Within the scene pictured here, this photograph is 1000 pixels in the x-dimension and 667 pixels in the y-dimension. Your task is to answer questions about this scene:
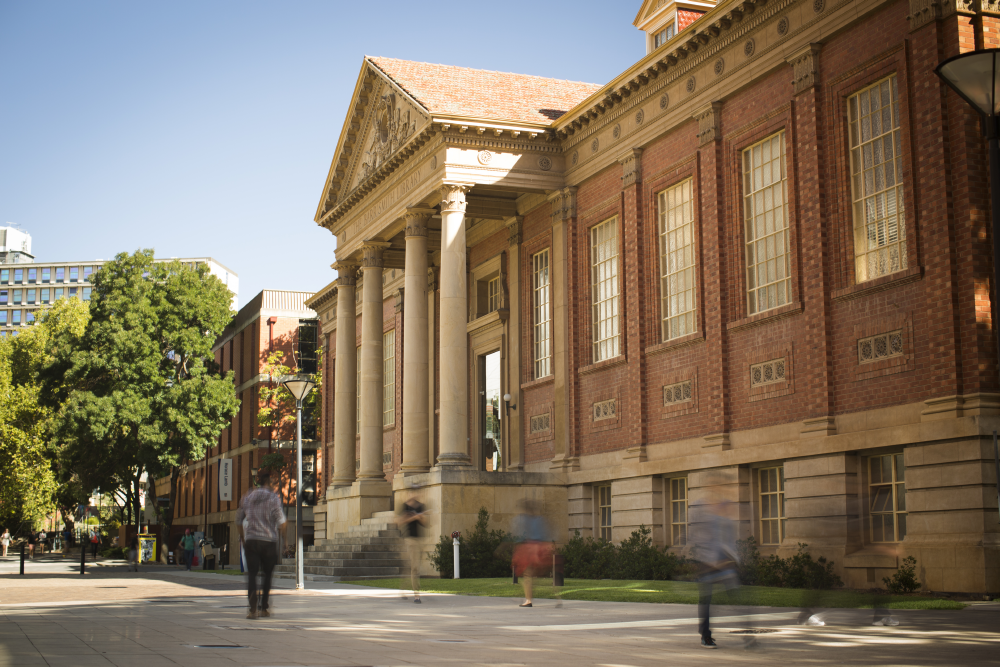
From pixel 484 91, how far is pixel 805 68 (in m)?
13.8

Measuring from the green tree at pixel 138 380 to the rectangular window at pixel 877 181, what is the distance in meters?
38.7

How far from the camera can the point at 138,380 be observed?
168 feet

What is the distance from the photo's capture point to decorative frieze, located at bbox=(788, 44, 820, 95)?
2112cm

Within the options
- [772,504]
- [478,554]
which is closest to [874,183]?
[772,504]

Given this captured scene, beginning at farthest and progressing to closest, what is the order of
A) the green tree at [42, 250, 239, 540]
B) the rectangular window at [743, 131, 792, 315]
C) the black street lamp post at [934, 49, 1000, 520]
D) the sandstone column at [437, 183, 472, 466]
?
the green tree at [42, 250, 239, 540] → the sandstone column at [437, 183, 472, 466] → the rectangular window at [743, 131, 792, 315] → the black street lamp post at [934, 49, 1000, 520]

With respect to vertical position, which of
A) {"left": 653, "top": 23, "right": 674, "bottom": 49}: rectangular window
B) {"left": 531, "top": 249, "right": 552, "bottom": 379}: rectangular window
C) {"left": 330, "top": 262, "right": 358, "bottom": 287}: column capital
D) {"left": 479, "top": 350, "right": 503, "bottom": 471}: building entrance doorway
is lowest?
{"left": 479, "top": 350, "right": 503, "bottom": 471}: building entrance doorway

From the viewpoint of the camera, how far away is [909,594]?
17.0m

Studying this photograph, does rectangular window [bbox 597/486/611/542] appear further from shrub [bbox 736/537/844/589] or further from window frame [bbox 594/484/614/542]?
shrub [bbox 736/537/844/589]

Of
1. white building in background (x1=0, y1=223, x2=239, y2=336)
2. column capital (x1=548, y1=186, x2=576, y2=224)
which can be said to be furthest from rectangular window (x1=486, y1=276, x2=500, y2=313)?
white building in background (x1=0, y1=223, x2=239, y2=336)

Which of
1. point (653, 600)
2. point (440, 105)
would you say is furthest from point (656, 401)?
point (440, 105)

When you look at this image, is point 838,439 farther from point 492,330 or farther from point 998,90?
point 492,330

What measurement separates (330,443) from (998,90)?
4378 centimetres

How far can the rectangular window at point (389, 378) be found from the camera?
42344 millimetres

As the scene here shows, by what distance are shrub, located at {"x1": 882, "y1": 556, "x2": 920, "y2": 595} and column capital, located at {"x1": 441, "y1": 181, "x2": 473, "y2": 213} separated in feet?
52.9
